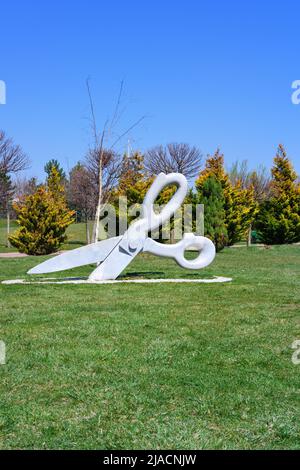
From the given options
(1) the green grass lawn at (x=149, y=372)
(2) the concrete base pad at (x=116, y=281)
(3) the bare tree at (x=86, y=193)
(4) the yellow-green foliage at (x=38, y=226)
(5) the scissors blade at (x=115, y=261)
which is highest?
(3) the bare tree at (x=86, y=193)

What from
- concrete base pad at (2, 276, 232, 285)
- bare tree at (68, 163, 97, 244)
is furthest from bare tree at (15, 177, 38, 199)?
concrete base pad at (2, 276, 232, 285)

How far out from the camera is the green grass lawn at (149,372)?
11.8 feet

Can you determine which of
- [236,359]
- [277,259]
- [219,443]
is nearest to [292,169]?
[277,259]

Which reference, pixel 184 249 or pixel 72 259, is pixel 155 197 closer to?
pixel 184 249

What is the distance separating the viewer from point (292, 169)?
91.1ft

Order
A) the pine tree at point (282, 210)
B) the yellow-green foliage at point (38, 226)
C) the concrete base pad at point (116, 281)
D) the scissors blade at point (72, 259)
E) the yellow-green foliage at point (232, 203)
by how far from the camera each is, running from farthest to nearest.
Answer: the pine tree at point (282, 210) → the yellow-green foliage at point (232, 203) → the yellow-green foliage at point (38, 226) → the concrete base pad at point (116, 281) → the scissors blade at point (72, 259)

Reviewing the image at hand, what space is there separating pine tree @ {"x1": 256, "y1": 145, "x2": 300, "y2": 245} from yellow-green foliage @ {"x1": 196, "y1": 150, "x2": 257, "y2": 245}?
110cm

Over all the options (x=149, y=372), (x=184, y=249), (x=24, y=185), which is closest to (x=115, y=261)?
(x=184, y=249)

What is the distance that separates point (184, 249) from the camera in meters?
11.2

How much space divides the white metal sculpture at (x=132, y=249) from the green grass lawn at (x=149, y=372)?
1.46m

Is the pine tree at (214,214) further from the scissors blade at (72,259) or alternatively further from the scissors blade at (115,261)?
the scissors blade at (72,259)

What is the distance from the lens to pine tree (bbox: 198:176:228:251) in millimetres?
21500

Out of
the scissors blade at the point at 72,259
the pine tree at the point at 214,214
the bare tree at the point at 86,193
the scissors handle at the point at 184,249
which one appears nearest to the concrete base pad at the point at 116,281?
the scissors handle at the point at 184,249
